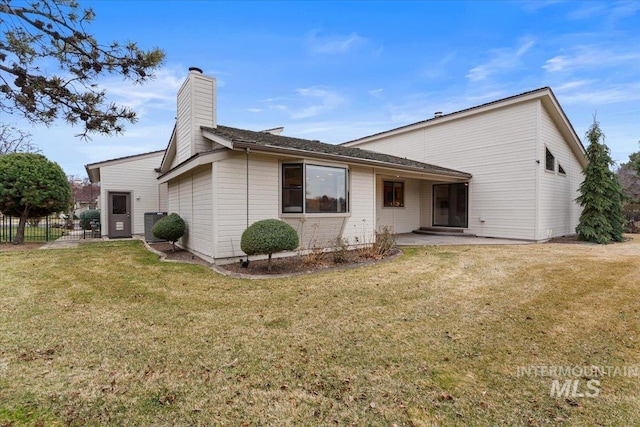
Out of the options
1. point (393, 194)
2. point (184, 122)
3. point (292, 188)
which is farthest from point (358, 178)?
point (184, 122)

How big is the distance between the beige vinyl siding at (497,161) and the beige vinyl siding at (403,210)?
1812 mm

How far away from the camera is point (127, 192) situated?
14516mm

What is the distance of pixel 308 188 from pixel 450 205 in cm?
916

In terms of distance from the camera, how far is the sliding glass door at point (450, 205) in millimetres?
13848

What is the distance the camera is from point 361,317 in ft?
13.8

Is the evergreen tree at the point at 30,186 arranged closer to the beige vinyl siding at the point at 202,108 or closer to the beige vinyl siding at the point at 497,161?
the beige vinyl siding at the point at 202,108

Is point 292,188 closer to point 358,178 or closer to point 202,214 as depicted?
point 202,214

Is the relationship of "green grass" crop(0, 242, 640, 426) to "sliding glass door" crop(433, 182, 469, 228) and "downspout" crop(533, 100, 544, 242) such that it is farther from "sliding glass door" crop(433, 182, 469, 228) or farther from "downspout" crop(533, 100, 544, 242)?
"sliding glass door" crop(433, 182, 469, 228)

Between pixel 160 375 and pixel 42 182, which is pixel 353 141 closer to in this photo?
pixel 42 182

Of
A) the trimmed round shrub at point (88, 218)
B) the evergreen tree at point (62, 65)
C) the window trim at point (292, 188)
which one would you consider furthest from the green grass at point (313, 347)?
the trimmed round shrub at point (88, 218)

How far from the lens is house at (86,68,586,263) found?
7.66m

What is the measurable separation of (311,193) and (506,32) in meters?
10.9

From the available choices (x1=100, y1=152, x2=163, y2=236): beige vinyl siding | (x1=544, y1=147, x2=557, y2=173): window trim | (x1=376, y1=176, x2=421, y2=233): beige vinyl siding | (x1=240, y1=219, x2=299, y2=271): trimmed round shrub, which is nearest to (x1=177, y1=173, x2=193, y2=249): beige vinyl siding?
(x1=240, y1=219, x2=299, y2=271): trimmed round shrub

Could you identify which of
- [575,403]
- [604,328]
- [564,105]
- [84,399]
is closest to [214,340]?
[84,399]
